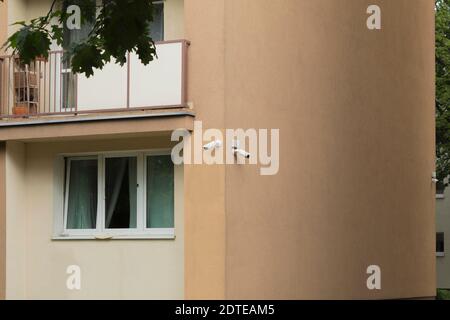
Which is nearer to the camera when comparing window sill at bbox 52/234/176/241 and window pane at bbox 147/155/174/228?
window sill at bbox 52/234/176/241

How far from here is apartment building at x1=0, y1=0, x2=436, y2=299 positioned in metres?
15.7

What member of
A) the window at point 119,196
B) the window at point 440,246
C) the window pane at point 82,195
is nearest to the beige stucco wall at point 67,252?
the window at point 119,196

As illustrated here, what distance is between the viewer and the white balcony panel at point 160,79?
52.4 feet

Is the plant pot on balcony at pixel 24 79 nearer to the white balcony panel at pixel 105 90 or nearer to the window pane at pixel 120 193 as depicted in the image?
the white balcony panel at pixel 105 90

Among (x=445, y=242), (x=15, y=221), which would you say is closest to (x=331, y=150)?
(x=15, y=221)

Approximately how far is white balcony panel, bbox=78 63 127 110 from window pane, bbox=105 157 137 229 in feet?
3.57

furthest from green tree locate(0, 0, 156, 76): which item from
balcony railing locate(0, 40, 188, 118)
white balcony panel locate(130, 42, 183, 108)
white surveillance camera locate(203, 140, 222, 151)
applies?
white balcony panel locate(130, 42, 183, 108)

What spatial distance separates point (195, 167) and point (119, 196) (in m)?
2.02

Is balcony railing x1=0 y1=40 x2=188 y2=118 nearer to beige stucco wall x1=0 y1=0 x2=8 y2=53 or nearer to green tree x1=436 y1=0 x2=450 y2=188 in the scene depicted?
beige stucco wall x1=0 y1=0 x2=8 y2=53

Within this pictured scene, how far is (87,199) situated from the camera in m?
17.5

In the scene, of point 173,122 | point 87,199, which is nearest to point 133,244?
point 87,199

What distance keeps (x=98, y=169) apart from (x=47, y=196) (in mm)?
957

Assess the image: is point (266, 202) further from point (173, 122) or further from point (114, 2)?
point (114, 2)

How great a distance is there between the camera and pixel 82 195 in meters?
17.6
